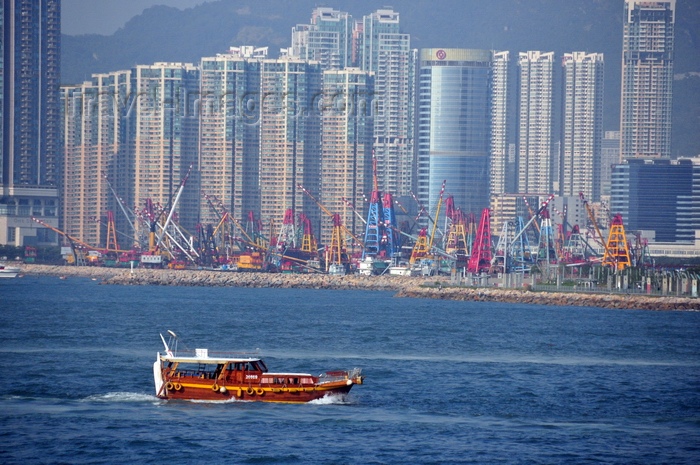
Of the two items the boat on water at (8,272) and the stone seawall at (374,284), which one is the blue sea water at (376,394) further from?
the boat on water at (8,272)

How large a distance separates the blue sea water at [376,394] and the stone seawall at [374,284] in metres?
20.6

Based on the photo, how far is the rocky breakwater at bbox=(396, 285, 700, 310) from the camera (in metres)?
112

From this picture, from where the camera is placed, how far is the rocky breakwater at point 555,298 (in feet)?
367

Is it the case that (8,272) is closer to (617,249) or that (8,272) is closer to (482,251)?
(482,251)

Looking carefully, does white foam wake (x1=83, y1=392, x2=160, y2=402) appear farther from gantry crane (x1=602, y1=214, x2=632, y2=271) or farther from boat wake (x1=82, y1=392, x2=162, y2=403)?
gantry crane (x1=602, y1=214, x2=632, y2=271)

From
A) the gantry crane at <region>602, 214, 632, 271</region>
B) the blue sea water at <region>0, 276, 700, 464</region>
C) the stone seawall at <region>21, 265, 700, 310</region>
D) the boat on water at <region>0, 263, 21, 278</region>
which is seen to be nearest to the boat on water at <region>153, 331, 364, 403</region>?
the blue sea water at <region>0, 276, 700, 464</region>

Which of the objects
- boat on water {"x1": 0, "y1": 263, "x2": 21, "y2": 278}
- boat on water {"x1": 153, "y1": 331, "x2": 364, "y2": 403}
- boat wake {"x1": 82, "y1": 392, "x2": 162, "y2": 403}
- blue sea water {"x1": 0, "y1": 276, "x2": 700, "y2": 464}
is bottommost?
boat on water {"x1": 0, "y1": 263, "x2": 21, "y2": 278}

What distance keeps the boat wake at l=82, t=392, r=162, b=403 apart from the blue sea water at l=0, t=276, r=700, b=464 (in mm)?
80

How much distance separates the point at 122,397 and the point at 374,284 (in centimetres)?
11694

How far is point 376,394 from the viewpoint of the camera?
49.7 metres

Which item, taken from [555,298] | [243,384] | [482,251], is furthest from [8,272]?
[243,384]

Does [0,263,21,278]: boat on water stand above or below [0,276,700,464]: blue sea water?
below

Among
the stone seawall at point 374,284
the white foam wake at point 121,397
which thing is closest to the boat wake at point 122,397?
the white foam wake at point 121,397

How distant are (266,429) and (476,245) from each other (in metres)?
113
